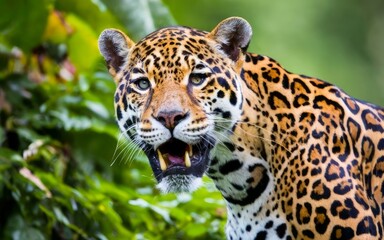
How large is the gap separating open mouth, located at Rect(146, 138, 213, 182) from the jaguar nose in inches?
8.9

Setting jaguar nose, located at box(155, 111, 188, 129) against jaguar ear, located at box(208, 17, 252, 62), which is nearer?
jaguar nose, located at box(155, 111, 188, 129)

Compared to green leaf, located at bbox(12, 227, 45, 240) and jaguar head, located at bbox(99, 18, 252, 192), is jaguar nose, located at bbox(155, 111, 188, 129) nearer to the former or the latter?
jaguar head, located at bbox(99, 18, 252, 192)

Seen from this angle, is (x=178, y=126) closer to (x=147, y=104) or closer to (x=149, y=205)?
(x=147, y=104)

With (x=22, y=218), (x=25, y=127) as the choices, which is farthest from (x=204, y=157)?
(x=25, y=127)

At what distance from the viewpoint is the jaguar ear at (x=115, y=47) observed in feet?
27.1

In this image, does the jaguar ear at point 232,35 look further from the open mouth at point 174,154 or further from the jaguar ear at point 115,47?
the open mouth at point 174,154

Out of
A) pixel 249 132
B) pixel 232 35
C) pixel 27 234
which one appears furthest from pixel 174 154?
pixel 27 234

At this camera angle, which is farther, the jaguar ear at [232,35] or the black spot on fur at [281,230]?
the black spot on fur at [281,230]

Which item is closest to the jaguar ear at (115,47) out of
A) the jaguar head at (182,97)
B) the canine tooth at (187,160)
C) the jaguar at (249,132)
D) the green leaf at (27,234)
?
the jaguar at (249,132)

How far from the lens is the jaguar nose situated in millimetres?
7551

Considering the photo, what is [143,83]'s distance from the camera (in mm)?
7883

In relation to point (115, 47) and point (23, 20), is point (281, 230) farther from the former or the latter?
point (23, 20)

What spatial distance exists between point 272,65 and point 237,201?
98 centimetres

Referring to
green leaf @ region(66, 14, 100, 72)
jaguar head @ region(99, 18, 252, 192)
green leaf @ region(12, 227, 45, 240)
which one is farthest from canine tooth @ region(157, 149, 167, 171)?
green leaf @ region(66, 14, 100, 72)
